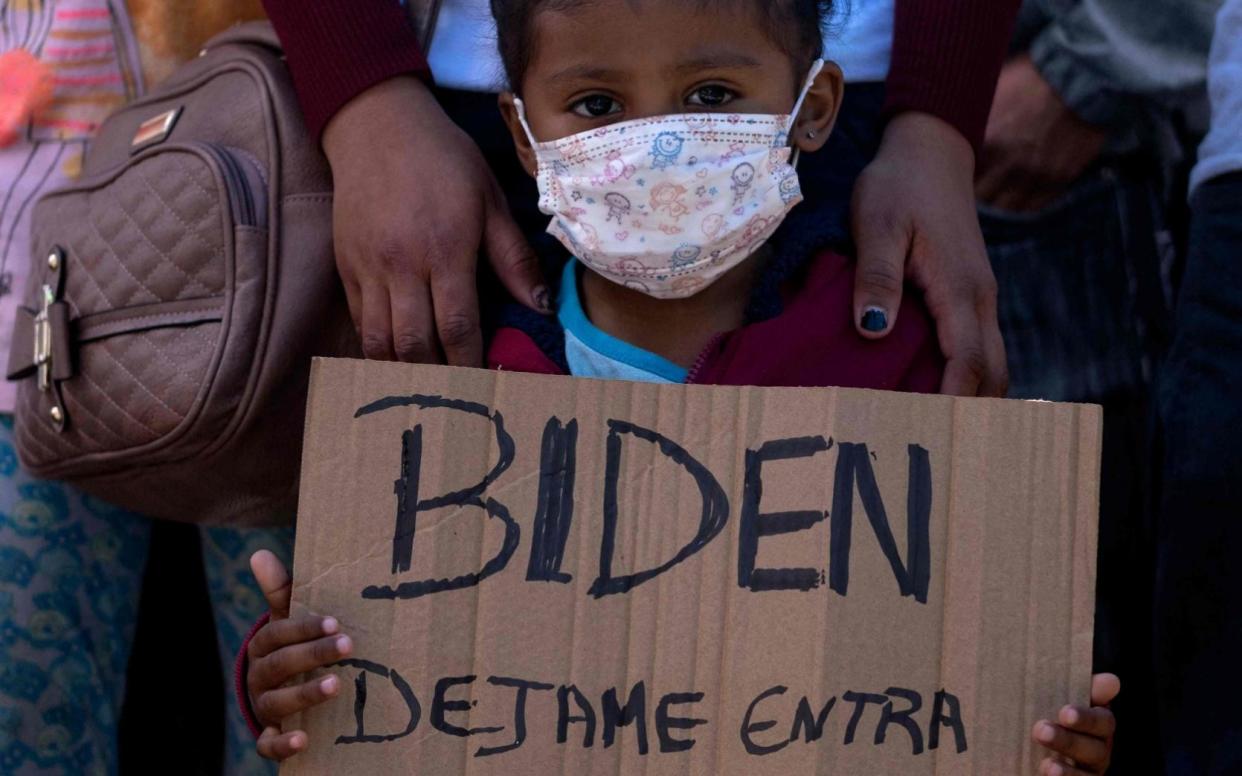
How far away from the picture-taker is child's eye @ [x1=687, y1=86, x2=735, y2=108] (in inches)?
65.9

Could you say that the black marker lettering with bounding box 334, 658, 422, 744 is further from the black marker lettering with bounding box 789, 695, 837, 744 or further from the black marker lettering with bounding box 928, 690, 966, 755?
the black marker lettering with bounding box 928, 690, 966, 755

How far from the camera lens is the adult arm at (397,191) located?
172cm

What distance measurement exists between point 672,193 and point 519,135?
324 millimetres

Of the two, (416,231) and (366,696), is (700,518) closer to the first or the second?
(366,696)

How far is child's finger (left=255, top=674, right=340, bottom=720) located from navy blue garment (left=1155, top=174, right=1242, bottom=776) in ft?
3.85

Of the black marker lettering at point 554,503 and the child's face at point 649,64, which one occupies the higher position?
the child's face at point 649,64

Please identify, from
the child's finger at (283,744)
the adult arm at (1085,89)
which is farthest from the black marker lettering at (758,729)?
the adult arm at (1085,89)

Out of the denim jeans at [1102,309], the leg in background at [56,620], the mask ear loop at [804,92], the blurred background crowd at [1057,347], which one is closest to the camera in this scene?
the mask ear loop at [804,92]

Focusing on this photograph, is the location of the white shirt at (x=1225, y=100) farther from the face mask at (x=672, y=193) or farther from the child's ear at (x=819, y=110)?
the face mask at (x=672, y=193)

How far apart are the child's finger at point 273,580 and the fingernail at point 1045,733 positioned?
82 cm

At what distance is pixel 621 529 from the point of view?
1405 millimetres

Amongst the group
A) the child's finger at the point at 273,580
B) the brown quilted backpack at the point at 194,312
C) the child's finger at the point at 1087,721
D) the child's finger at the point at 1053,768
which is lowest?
the child's finger at the point at 1053,768

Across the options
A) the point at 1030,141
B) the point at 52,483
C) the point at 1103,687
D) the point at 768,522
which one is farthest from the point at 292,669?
the point at 1030,141

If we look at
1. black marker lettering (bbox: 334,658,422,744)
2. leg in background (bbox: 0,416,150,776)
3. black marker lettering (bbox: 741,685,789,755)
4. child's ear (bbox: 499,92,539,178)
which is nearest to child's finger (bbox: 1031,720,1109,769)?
black marker lettering (bbox: 741,685,789,755)
